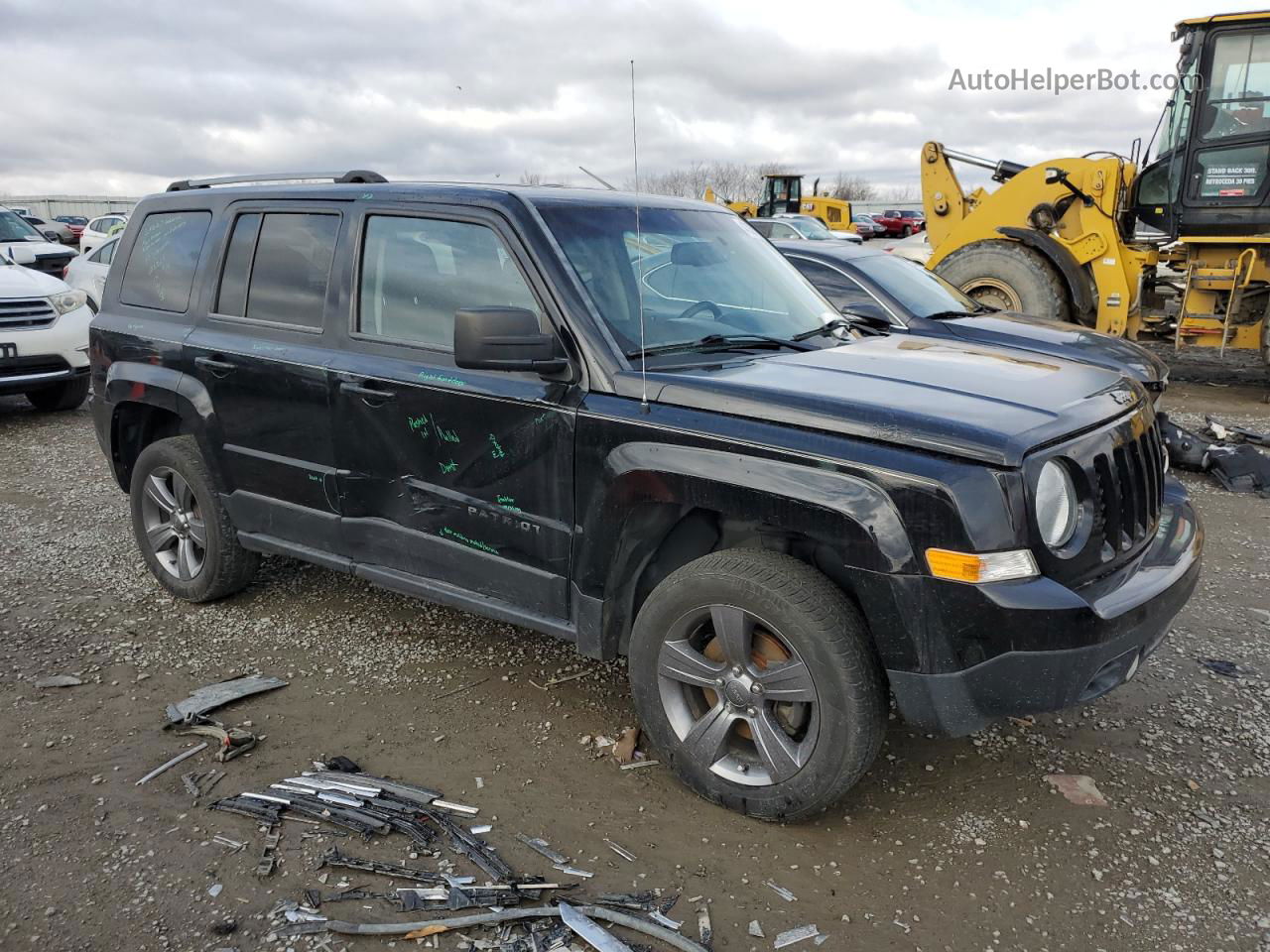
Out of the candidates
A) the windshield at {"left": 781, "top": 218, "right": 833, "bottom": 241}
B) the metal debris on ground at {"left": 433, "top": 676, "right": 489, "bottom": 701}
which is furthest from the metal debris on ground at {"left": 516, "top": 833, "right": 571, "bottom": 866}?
the windshield at {"left": 781, "top": 218, "right": 833, "bottom": 241}

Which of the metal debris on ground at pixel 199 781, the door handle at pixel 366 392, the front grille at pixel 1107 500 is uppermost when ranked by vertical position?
the door handle at pixel 366 392

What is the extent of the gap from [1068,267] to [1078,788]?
8.90m

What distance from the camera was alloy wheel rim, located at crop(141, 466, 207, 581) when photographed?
15.7ft

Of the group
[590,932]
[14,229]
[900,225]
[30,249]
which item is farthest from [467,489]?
[900,225]

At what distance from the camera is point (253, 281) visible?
4309mm

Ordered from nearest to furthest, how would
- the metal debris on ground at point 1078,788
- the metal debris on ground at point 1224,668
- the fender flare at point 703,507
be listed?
the fender flare at point 703,507 < the metal debris on ground at point 1078,788 < the metal debris on ground at point 1224,668

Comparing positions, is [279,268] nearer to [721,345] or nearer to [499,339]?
[499,339]

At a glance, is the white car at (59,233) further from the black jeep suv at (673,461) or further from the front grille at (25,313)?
the black jeep suv at (673,461)

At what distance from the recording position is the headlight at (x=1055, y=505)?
270cm

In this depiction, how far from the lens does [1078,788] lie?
335cm

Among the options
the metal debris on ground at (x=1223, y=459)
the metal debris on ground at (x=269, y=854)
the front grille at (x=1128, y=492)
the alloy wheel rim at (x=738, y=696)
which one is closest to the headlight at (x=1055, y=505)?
the front grille at (x=1128, y=492)

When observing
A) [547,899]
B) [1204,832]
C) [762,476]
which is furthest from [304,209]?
[1204,832]

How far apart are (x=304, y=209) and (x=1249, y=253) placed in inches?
411

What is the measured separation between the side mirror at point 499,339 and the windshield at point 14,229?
1555 centimetres
